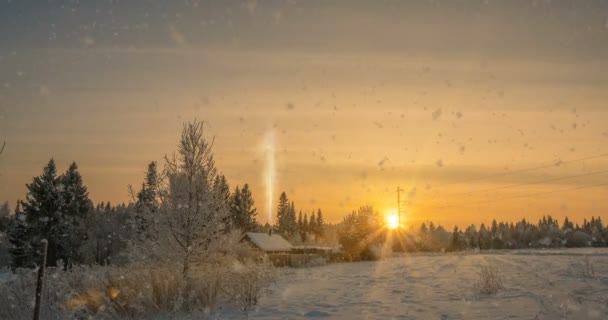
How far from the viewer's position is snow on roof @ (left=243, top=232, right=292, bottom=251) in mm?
50312

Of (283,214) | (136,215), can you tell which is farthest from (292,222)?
(136,215)

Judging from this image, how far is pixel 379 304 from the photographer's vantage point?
1023 cm

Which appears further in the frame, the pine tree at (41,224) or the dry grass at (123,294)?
the pine tree at (41,224)

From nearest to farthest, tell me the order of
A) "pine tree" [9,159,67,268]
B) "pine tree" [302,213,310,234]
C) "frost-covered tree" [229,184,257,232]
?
"pine tree" [9,159,67,268] → "frost-covered tree" [229,184,257,232] → "pine tree" [302,213,310,234]

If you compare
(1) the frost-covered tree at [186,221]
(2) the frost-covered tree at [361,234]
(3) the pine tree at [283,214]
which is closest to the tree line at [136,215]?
(1) the frost-covered tree at [186,221]

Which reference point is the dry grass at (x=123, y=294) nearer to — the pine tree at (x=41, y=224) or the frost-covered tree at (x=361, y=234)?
the frost-covered tree at (x=361, y=234)

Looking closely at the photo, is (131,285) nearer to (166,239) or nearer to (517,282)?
(166,239)

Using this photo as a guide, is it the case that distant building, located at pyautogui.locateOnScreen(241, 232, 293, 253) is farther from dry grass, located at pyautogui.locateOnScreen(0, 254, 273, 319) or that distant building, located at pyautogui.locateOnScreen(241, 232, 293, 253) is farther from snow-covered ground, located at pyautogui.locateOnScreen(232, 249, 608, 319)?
dry grass, located at pyautogui.locateOnScreen(0, 254, 273, 319)

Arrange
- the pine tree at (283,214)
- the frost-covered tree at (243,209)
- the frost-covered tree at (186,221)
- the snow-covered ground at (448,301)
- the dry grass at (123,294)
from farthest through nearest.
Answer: the pine tree at (283,214) → the frost-covered tree at (243,209) → the frost-covered tree at (186,221) → the dry grass at (123,294) → the snow-covered ground at (448,301)

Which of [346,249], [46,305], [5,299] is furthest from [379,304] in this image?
[346,249]

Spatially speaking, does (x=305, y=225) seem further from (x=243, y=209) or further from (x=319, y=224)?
(x=243, y=209)

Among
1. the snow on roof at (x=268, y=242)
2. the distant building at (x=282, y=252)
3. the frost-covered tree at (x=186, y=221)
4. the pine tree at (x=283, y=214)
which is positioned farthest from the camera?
the pine tree at (x=283, y=214)

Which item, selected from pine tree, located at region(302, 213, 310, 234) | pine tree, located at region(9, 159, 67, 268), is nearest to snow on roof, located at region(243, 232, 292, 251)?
pine tree, located at region(9, 159, 67, 268)

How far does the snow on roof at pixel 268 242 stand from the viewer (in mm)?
50312
